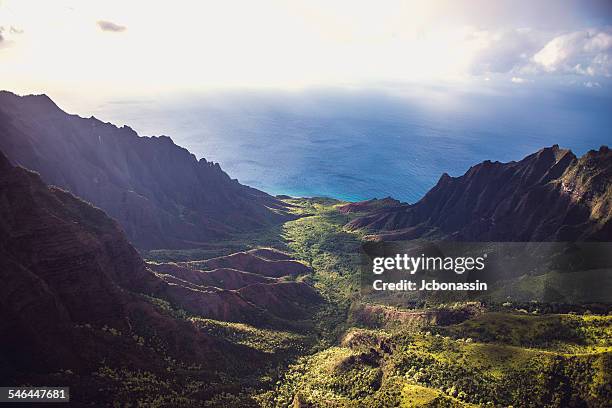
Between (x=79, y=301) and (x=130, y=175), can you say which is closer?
(x=79, y=301)

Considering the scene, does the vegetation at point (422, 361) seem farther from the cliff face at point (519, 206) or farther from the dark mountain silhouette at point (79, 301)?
the cliff face at point (519, 206)

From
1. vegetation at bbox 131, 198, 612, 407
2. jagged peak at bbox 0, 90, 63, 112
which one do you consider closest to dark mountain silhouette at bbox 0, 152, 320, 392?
vegetation at bbox 131, 198, 612, 407

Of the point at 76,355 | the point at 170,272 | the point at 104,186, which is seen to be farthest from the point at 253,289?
the point at 104,186

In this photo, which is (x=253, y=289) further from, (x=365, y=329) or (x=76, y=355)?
(x=76, y=355)

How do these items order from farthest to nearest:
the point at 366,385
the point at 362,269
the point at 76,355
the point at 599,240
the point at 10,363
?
the point at 362,269 < the point at 599,240 < the point at 366,385 < the point at 76,355 < the point at 10,363

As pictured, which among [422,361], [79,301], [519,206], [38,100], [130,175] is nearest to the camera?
[79,301]

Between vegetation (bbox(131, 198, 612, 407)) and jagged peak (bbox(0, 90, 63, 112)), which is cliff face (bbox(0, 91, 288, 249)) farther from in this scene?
vegetation (bbox(131, 198, 612, 407))

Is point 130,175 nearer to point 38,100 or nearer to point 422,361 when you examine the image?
point 38,100

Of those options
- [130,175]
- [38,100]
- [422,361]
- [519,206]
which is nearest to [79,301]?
[422,361]
